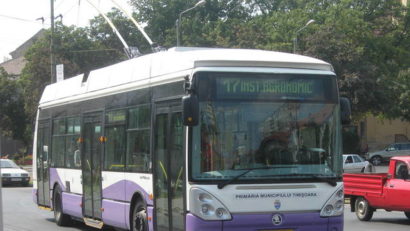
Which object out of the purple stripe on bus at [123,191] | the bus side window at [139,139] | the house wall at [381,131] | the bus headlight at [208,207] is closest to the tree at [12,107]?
the house wall at [381,131]

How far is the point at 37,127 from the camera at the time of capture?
→ 60.3 feet

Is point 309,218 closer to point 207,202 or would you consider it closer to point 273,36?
point 207,202

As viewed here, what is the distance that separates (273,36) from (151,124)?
3867 centimetres

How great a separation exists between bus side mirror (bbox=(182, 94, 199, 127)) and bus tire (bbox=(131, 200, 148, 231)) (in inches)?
105

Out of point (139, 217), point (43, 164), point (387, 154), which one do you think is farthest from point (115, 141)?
point (387, 154)

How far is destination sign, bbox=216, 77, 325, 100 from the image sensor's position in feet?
31.6

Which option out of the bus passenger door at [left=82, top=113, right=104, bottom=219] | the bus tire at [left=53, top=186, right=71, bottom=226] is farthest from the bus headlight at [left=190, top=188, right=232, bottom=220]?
the bus tire at [left=53, top=186, right=71, bottom=226]

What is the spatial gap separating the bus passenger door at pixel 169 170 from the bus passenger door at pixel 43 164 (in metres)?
7.05

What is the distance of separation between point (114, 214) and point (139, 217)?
1333 millimetres

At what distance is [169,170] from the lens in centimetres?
1024

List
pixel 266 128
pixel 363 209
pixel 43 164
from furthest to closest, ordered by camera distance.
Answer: pixel 43 164 → pixel 363 209 → pixel 266 128

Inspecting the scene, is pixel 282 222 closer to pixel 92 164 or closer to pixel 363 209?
pixel 92 164

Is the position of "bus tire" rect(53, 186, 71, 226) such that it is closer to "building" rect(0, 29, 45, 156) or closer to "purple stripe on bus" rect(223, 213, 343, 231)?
"purple stripe on bus" rect(223, 213, 343, 231)

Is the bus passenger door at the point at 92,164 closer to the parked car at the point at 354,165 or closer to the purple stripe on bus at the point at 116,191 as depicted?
the purple stripe on bus at the point at 116,191
